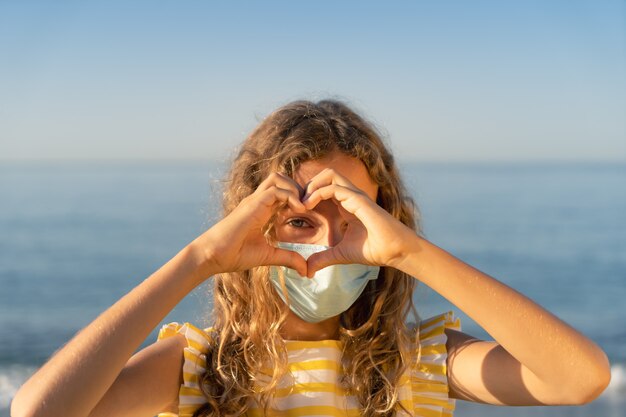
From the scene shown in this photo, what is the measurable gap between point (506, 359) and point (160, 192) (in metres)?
19.4

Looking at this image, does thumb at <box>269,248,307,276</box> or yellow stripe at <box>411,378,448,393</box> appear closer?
thumb at <box>269,248,307,276</box>

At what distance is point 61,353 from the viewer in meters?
2.56

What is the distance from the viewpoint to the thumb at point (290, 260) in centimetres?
293

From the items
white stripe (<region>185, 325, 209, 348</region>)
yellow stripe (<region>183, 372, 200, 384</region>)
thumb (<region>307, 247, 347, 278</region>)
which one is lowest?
yellow stripe (<region>183, 372, 200, 384</region>)

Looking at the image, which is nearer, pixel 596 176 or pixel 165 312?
pixel 165 312

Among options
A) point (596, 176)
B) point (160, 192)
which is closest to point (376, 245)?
point (160, 192)

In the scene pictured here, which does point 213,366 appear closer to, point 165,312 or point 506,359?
point 165,312

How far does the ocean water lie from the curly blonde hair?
3717 millimetres

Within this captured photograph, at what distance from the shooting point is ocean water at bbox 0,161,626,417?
10.8 m

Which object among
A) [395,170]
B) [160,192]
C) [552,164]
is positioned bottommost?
[552,164]

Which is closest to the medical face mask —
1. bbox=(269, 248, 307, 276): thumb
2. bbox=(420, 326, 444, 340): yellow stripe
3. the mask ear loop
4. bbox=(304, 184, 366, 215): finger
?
the mask ear loop

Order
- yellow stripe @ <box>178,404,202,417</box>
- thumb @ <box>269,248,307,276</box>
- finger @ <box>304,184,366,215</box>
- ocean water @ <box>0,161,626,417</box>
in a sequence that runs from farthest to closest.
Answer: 1. ocean water @ <box>0,161,626,417</box>
2. yellow stripe @ <box>178,404,202,417</box>
3. thumb @ <box>269,248,307,276</box>
4. finger @ <box>304,184,366,215</box>

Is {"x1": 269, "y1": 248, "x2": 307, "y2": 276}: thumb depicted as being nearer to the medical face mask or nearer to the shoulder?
the medical face mask

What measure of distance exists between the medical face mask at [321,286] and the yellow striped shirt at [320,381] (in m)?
0.16
